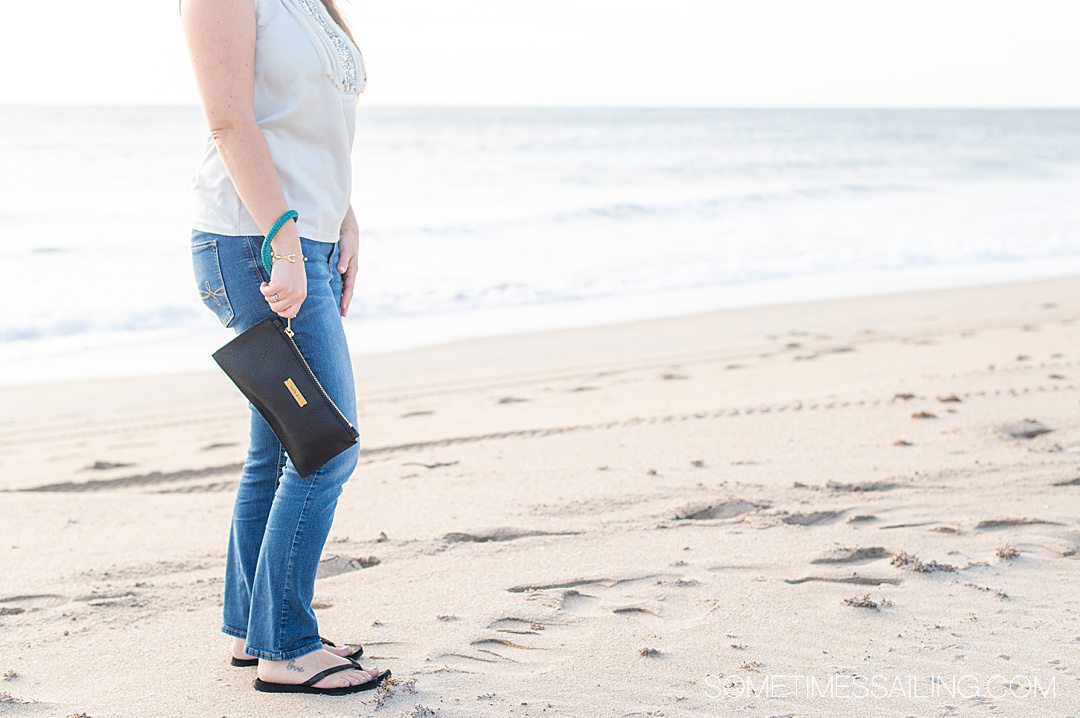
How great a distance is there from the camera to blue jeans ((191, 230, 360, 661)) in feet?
6.42

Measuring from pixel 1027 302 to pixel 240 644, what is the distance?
28.5 feet

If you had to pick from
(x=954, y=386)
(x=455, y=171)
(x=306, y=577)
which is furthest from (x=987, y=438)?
(x=455, y=171)

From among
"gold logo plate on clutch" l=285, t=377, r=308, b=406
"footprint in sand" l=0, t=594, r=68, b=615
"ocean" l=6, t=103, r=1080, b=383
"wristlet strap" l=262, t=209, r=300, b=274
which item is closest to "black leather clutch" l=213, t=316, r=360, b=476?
"gold logo plate on clutch" l=285, t=377, r=308, b=406

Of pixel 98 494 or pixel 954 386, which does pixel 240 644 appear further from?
pixel 954 386

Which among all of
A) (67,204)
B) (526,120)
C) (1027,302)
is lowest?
(1027,302)

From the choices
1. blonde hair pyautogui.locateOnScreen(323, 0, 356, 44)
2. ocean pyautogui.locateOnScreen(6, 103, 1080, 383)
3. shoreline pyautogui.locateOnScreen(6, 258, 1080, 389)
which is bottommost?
shoreline pyautogui.locateOnScreen(6, 258, 1080, 389)

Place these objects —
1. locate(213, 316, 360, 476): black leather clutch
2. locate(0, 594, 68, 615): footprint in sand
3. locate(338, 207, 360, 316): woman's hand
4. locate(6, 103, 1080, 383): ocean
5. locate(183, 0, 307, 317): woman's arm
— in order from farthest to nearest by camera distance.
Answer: locate(6, 103, 1080, 383): ocean < locate(0, 594, 68, 615): footprint in sand < locate(338, 207, 360, 316): woman's hand < locate(213, 316, 360, 476): black leather clutch < locate(183, 0, 307, 317): woman's arm

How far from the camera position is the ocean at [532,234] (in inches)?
336

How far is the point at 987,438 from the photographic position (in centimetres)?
418

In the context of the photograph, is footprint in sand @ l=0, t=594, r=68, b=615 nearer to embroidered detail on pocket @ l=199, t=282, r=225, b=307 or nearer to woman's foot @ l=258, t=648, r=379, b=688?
woman's foot @ l=258, t=648, r=379, b=688

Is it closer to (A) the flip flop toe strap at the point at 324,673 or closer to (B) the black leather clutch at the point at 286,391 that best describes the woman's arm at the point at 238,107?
(B) the black leather clutch at the point at 286,391

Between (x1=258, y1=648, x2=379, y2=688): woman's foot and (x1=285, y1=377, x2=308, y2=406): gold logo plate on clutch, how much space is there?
61 centimetres

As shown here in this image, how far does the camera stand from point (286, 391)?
1930 mm

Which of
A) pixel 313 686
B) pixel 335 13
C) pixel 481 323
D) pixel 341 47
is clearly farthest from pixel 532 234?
pixel 313 686
